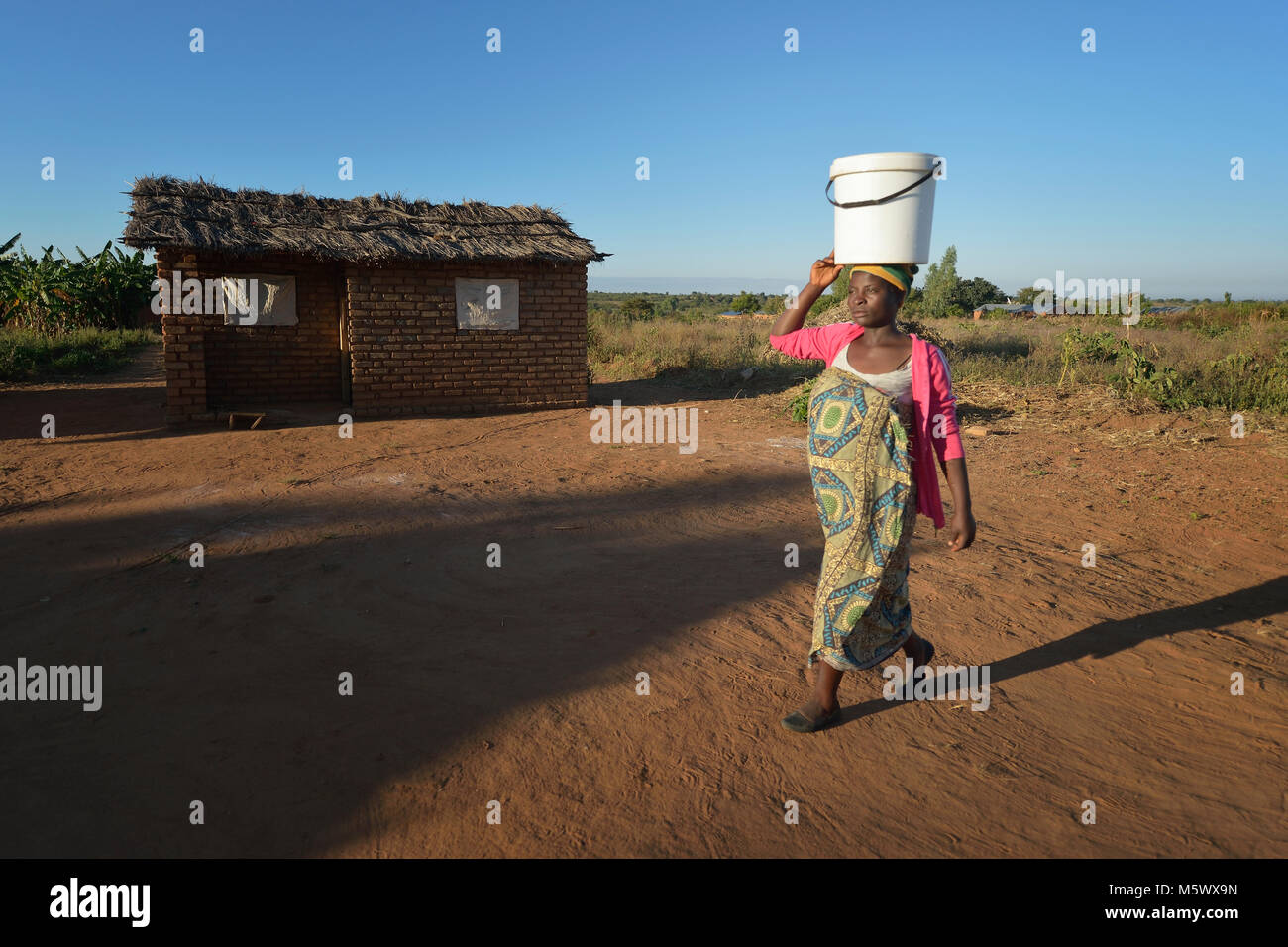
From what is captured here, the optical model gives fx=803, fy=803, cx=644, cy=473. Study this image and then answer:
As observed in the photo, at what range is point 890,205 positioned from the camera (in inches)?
110

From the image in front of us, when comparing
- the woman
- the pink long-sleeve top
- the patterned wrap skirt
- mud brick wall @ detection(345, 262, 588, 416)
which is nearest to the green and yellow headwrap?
the woman

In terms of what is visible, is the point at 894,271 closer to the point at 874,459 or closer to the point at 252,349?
the point at 874,459

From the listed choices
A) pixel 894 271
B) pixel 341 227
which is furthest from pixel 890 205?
pixel 341 227

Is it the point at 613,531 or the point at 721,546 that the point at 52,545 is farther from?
the point at 721,546

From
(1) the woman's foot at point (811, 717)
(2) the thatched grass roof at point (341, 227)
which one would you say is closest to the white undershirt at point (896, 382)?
(1) the woman's foot at point (811, 717)

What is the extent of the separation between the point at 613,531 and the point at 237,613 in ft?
8.30

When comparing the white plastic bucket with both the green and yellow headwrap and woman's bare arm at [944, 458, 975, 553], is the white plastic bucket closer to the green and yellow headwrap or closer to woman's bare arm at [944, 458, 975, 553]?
the green and yellow headwrap

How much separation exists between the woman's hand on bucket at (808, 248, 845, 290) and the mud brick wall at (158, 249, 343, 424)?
→ 9.17 metres

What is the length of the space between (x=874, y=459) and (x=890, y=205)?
34.7 inches

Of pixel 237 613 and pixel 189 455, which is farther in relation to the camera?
pixel 189 455

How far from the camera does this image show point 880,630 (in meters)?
3.03

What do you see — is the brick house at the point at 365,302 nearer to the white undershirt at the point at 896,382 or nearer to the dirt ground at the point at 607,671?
the dirt ground at the point at 607,671

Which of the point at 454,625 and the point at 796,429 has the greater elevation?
the point at 796,429
